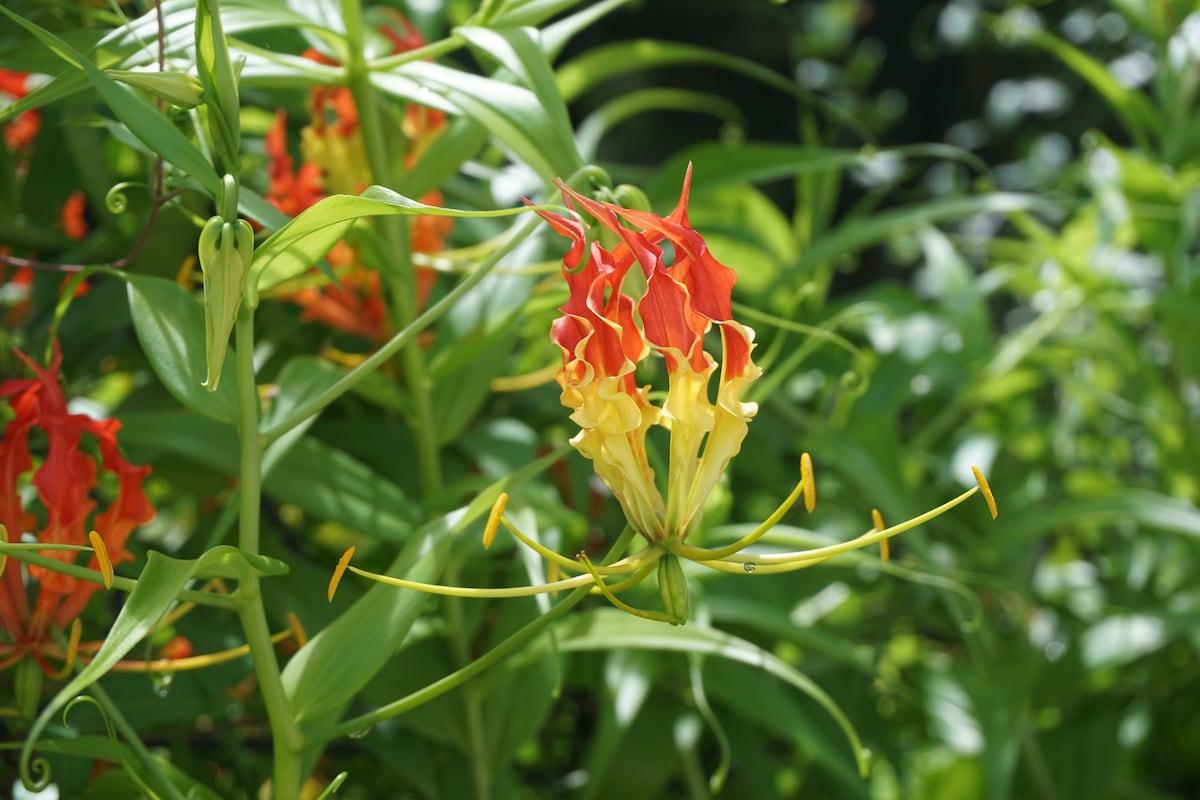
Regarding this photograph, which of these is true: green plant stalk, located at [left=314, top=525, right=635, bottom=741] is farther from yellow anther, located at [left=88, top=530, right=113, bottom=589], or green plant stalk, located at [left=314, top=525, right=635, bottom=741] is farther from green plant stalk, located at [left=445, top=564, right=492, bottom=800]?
green plant stalk, located at [left=445, top=564, right=492, bottom=800]

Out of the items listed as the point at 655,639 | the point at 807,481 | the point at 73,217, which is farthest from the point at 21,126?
the point at 807,481

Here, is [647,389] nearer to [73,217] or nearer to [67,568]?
[67,568]

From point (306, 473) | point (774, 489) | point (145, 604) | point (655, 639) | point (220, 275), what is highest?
point (220, 275)

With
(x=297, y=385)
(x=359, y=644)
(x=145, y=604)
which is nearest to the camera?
(x=145, y=604)

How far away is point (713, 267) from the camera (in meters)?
0.50

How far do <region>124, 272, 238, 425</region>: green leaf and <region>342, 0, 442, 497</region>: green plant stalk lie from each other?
18 centimetres

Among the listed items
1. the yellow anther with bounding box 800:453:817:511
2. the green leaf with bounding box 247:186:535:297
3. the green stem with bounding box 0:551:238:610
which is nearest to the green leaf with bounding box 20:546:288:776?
the green stem with bounding box 0:551:238:610

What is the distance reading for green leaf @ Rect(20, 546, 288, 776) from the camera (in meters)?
0.44

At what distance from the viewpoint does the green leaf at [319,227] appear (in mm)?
461

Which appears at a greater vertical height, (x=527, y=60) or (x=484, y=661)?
(x=527, y=60)

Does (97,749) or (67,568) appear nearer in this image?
(67,568)

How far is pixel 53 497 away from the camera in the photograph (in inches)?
24.5

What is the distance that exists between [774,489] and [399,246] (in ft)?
1.61

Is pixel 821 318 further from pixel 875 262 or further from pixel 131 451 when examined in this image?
pixel 875 262
